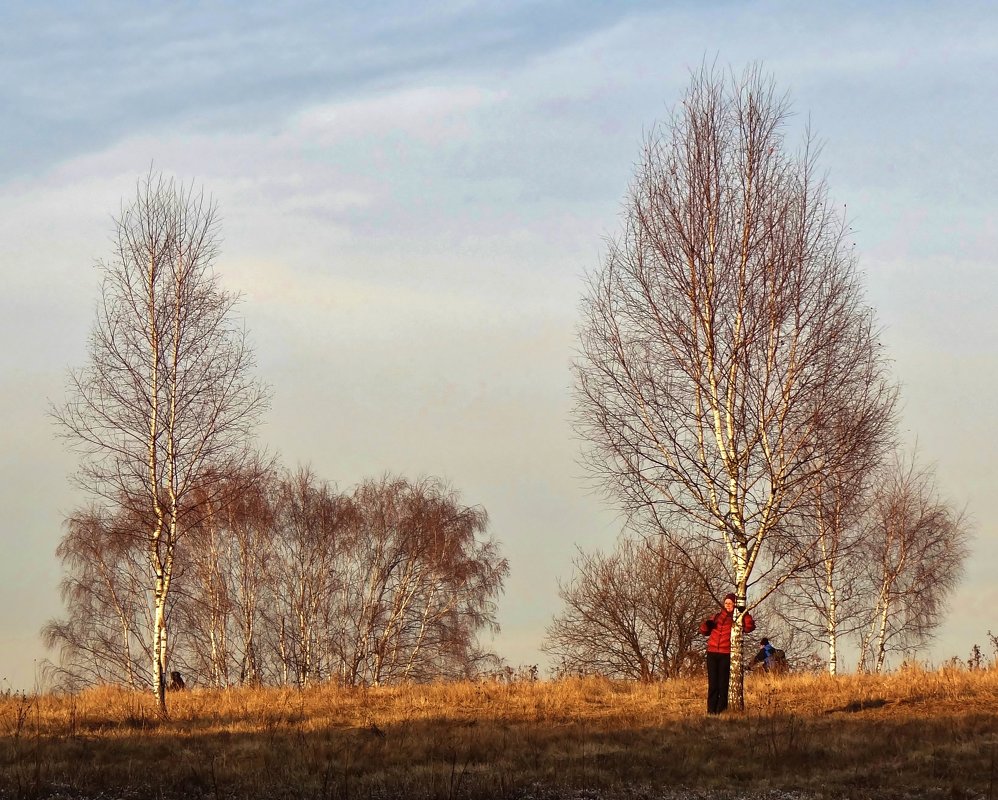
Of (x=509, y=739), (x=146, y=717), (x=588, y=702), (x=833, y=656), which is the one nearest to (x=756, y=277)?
(x=588, y=702)

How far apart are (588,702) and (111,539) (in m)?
20.4

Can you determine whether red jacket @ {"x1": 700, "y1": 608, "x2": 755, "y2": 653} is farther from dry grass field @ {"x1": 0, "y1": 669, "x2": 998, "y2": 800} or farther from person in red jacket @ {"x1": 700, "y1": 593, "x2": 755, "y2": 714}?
dry grass field @ {"x1": 0, "y1": 669, "x2": 998, "y2": 800}

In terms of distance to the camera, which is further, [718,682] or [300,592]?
[300,592]

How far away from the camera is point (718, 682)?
57.8 feet

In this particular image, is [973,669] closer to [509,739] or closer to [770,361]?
[770,361]

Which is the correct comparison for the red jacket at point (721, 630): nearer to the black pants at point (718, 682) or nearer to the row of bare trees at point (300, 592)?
the black pants at point (718, 682)

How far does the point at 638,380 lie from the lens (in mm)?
19000

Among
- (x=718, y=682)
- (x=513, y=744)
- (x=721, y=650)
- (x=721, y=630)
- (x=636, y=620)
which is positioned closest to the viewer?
(x=513, y=744)

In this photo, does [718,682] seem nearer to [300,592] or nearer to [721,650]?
[721,650]

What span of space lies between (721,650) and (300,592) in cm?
2336

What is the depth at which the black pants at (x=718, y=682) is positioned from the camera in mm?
17531

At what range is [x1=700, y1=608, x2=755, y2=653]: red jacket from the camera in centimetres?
1791

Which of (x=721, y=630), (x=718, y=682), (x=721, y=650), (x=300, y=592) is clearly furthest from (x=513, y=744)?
(x=300, y=592)

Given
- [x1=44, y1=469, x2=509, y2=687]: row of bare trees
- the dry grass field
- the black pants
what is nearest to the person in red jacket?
the black pants
